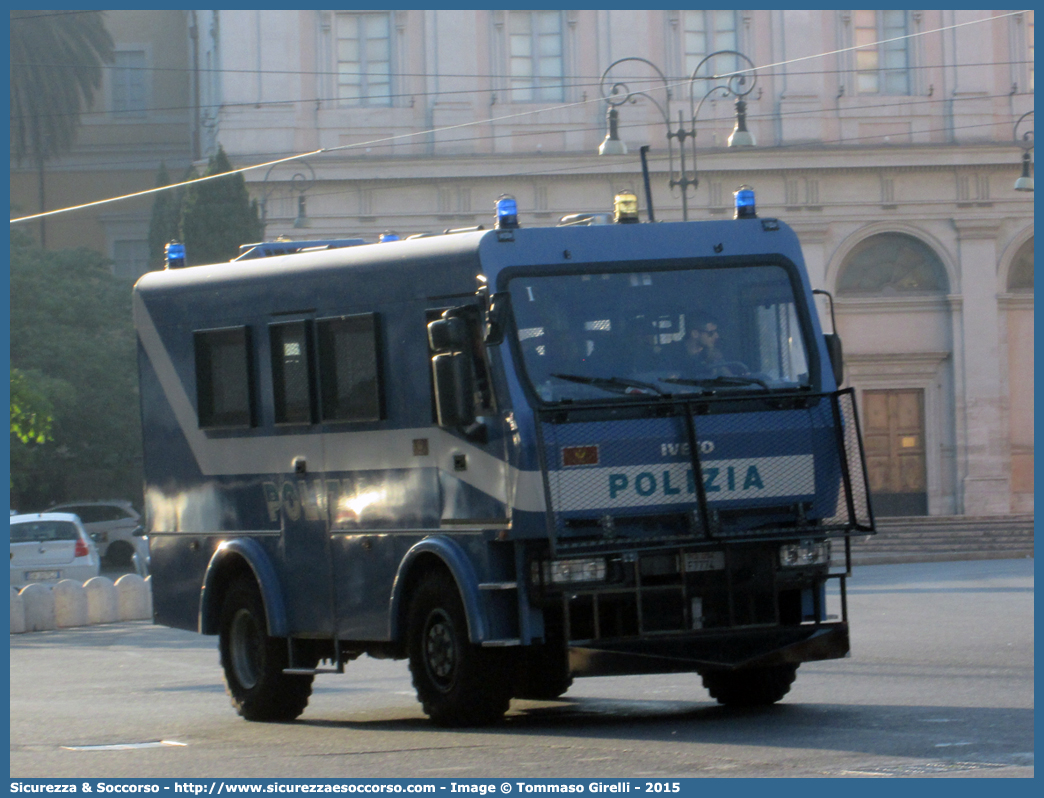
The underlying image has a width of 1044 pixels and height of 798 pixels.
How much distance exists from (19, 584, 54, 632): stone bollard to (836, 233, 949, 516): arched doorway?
24142mm

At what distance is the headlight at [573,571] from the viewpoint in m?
10.3

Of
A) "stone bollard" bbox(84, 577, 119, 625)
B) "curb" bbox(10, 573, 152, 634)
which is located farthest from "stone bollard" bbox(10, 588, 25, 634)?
"stone bollard" bbox(84, 577, 119, 625)

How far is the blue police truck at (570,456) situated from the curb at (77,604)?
12.7 m

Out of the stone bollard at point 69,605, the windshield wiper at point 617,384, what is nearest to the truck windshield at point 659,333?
the windshield wiper at point 617,384

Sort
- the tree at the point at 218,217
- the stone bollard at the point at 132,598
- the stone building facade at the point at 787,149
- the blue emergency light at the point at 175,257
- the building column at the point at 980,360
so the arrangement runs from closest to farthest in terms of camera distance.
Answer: the blue emergency light at the point at 175,257 → the stone bollard at the point at 132,598 → the tree at the point at 218,217 → the stone building facade at the point at 787,149 → the building column at the point at 980,360

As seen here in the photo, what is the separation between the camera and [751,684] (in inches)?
463

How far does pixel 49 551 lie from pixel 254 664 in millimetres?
16442

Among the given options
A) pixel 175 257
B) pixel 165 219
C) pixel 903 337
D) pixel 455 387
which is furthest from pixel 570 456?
pixel 165 219

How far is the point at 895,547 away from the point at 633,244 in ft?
86.6

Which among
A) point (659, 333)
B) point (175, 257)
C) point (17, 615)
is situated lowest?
point (17, 615)

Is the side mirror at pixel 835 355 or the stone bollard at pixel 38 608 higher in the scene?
the side mirror at pixel 835 355

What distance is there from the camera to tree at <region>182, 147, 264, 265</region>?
3981 centimetres

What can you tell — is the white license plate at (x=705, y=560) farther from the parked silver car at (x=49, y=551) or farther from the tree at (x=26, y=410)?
the tree at (x=26, y=410)

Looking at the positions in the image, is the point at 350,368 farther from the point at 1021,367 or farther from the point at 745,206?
the point at 1021,367
